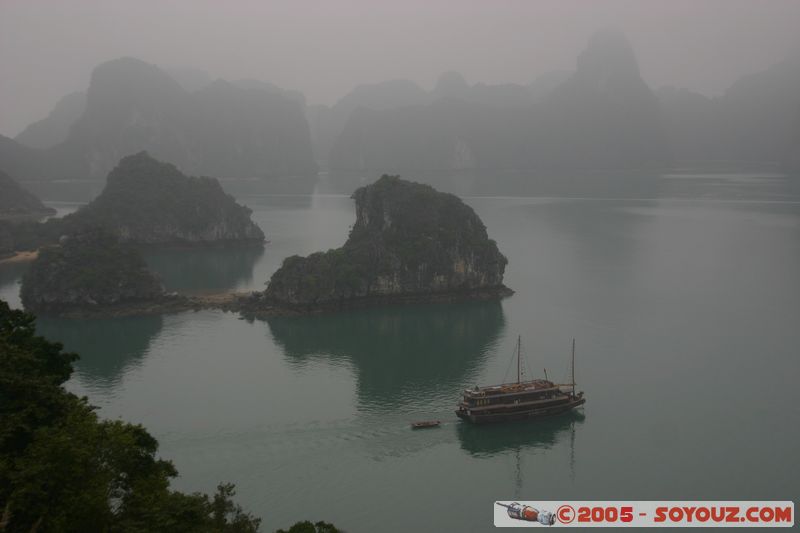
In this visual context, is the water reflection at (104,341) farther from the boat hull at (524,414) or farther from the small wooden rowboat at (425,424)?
the boat hull at (524,414)

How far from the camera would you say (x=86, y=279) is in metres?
58.0

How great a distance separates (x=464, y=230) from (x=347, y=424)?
32.0 metres

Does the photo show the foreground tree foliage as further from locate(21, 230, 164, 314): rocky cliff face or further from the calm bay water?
locate(21, 230, 164, 314): rocky cliff face

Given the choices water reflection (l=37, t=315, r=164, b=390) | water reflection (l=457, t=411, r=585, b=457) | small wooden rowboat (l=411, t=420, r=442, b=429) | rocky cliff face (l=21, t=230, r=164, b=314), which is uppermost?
rocky cliff face (l=21, t=230, r=164, b=314)

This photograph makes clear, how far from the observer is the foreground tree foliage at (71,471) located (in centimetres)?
1605

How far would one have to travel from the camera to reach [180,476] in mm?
30812

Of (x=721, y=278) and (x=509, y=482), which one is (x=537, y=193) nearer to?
(x=721, y=278)

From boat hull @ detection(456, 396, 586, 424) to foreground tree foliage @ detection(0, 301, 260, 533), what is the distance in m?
14.9

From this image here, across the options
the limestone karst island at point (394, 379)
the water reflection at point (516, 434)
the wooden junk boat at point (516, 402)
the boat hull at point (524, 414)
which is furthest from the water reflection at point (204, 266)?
the water reflection at point (516, 434)

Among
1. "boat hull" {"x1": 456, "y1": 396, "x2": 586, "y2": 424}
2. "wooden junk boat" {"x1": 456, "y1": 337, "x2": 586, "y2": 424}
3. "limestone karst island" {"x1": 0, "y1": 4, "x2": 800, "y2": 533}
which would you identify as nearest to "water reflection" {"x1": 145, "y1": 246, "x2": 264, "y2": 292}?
"limestone karst island" {"x1": 0, "y1": 4, "x2": 800, "y2": 533}

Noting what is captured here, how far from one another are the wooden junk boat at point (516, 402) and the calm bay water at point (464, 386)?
2.45ft

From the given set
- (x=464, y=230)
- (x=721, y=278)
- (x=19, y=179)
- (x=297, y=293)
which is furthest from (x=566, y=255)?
(x=19, y=179)

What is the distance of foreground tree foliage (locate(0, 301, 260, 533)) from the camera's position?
16.0 m

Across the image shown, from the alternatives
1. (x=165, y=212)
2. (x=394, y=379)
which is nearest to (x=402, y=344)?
(x=394, y=379)
